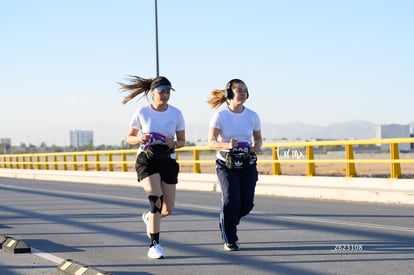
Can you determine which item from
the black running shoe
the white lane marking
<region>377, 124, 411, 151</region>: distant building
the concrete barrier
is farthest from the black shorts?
<region>377, 124, 411, 151</region>: distant building

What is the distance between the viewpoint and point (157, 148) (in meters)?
7.85

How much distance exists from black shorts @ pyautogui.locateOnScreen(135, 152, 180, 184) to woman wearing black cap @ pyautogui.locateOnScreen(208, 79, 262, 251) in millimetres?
559

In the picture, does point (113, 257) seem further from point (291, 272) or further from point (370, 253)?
point (370, 253)

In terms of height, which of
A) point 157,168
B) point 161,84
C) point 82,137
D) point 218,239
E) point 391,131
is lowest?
point 218,239

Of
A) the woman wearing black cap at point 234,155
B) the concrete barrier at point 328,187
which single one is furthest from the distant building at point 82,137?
the woman wearing black cap at point 234,155

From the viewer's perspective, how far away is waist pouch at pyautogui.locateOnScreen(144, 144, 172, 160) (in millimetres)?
7828

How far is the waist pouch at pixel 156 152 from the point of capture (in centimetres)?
783

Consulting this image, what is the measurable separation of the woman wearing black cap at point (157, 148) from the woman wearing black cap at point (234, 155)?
43cm

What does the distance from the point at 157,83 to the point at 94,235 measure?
3142mm

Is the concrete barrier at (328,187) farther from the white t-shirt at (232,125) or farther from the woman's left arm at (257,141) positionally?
the white t-shirt at (232,125)

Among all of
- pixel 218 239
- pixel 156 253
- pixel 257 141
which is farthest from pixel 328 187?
pixel 156 253

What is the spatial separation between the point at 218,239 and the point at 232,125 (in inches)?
73.0

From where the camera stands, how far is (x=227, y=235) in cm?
840

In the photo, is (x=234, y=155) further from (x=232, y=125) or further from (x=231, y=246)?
(x=231, y=246)
